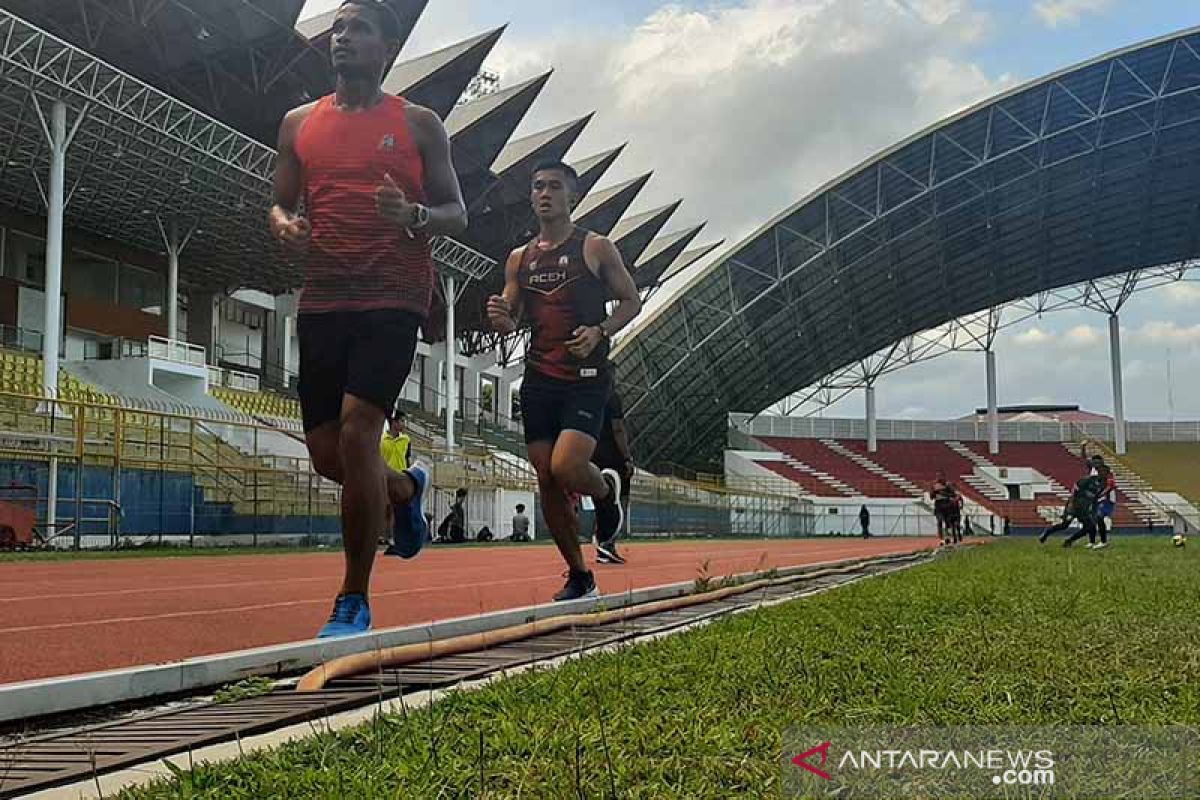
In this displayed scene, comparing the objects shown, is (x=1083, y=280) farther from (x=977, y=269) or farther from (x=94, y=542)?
(x=94, y=542)

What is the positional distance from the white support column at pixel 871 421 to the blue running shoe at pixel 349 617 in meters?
64.0

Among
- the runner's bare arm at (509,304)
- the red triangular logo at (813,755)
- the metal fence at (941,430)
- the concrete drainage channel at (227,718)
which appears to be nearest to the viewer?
the red triangular logo at (813,755)

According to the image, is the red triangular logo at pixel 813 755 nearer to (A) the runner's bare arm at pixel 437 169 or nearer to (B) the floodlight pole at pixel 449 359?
(A) the runner's bare arm at pixel 437 169

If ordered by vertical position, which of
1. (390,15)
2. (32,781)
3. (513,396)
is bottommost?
(32,781)

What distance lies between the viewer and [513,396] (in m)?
71.8

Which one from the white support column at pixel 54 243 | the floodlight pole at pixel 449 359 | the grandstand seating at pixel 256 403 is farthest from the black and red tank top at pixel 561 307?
the floodlight pole at pixel 449 359

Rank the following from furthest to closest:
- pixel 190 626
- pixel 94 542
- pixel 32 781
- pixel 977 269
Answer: pixel 977 269 < pixel 94 542 < pixel 190 626 < pixel 32 781

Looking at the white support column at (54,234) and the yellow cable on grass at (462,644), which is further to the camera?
the white support column at (54,234)

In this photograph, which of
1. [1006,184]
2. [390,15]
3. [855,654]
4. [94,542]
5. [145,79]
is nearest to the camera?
[855,654]

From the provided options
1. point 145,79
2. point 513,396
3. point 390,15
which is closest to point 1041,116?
point 145,79

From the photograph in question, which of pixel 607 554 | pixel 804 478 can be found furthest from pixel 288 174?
pixel 804 478

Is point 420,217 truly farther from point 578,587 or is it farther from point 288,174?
point 578,587

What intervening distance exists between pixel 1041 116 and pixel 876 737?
1833 inches

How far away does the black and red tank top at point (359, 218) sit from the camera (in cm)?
439
